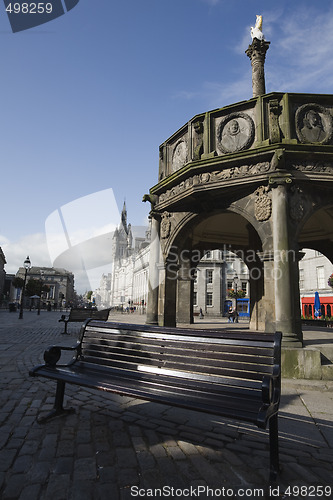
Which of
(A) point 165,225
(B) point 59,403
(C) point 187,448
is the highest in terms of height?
(A) point 165,225

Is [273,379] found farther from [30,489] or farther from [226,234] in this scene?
[226,234]

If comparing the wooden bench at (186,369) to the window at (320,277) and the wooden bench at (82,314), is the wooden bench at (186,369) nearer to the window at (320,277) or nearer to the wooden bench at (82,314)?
the wooden bench at (82,314)

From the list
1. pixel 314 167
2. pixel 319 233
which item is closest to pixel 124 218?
pixel 319 233

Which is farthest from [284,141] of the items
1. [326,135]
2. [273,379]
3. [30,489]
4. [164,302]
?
[30,489]

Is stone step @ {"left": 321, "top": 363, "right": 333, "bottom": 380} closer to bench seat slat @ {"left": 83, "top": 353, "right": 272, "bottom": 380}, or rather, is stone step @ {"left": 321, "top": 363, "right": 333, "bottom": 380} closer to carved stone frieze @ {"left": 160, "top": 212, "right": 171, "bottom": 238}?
bench seat slat @ {"left": 83, "top": 353, "right": 272, "bottom": 380}

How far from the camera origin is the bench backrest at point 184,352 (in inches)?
111

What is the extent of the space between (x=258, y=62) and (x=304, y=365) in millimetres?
12588

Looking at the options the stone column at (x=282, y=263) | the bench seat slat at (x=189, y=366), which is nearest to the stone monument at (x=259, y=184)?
the stone column at (x=282, y=263)

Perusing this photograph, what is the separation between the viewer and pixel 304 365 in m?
5.48

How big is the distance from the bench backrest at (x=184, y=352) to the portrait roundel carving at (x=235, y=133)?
5705 millimetres

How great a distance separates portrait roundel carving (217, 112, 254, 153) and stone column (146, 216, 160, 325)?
10.7 ft

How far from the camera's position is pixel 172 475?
7.63 ft

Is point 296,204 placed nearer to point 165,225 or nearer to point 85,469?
point 165,225

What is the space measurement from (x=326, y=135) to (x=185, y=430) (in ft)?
23.3
